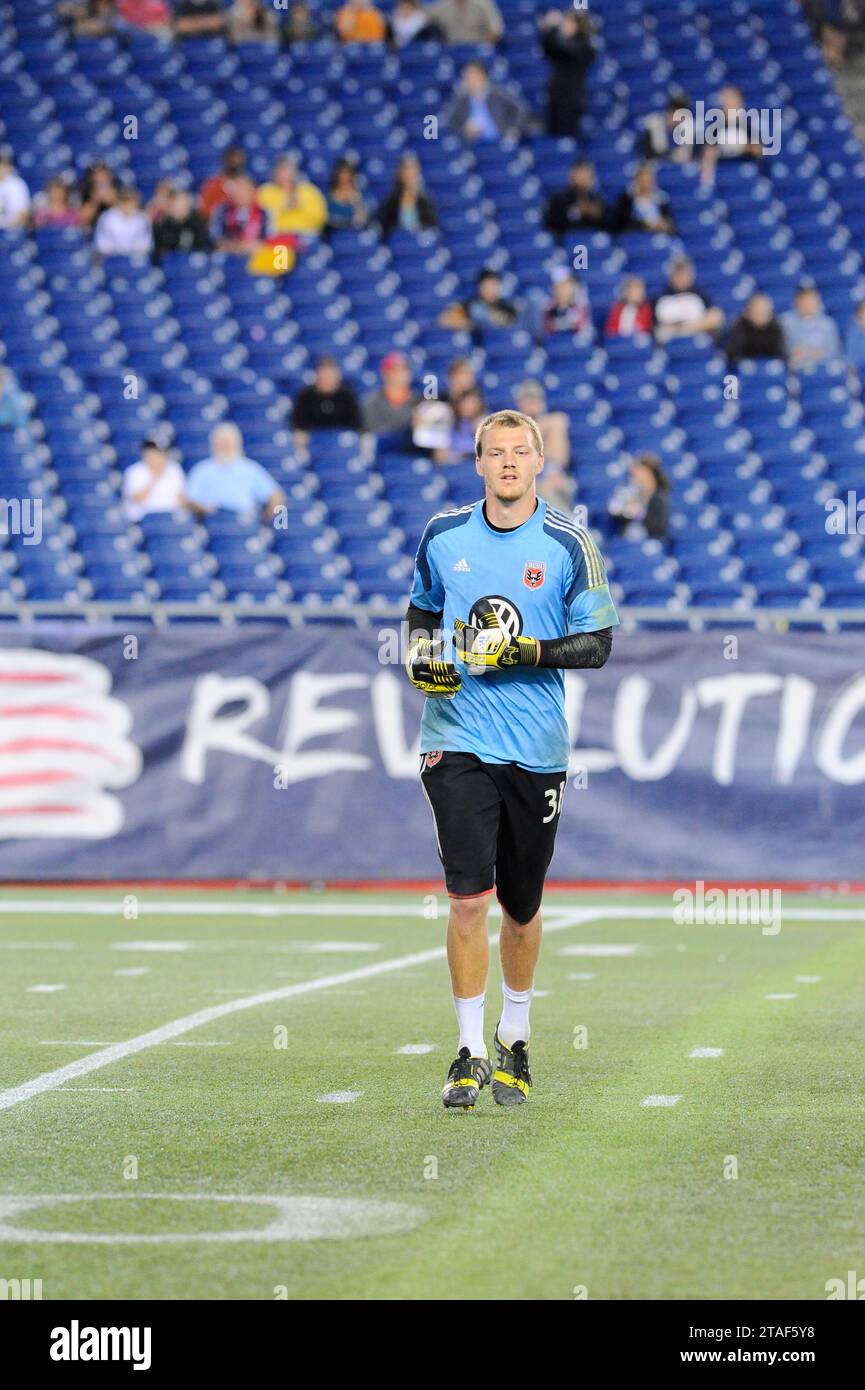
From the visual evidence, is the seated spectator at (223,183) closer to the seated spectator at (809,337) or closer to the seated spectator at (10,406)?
the seated spectator at (10,406)

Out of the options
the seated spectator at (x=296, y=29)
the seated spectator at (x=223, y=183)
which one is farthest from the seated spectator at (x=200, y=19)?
the seated spectator at (x=223, y=183)

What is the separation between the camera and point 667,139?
77.5 feet

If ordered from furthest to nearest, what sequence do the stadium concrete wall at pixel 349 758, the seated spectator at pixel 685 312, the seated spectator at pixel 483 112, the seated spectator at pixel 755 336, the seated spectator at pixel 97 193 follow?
the seated spectator at pixel 483 112
the seated spectator at pixel 97 193
the seated spectator at pixel 685 312
the seated spectator at pixel 755 336
the stadium concrete wall at pixel 349 758

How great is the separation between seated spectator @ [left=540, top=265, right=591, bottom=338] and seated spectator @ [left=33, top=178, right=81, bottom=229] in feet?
17.2

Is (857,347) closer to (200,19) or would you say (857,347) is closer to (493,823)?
(200,19)

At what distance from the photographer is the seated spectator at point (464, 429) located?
63.1 feet

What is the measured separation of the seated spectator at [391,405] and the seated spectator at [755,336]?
3135 mm

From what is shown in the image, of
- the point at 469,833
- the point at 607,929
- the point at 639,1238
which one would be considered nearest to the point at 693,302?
the point at 607,929

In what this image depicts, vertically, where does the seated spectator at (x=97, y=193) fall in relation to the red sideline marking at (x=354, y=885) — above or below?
above

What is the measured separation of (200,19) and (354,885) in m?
13.8

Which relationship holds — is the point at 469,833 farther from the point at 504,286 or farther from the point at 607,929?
the point at 504,286

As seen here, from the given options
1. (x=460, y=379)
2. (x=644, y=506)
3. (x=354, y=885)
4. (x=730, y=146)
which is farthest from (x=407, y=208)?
(x=354, y=885)

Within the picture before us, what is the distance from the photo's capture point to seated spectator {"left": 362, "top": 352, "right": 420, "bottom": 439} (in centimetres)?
2000

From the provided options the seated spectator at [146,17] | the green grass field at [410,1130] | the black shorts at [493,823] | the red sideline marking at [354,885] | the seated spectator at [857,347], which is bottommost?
the green grass field at [410,1130]
